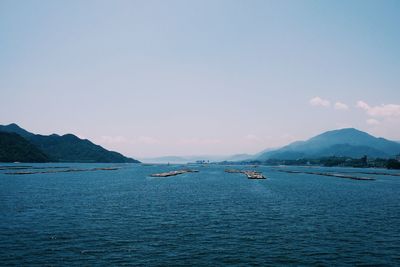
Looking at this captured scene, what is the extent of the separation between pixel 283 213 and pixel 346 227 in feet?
40.9

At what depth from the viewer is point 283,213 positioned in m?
56.0

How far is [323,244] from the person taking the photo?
36.1 metres

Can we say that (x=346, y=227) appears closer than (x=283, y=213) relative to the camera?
Yes

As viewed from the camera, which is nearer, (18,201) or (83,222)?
(83,222)

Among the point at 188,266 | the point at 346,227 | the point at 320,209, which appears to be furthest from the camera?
the point at 320,209

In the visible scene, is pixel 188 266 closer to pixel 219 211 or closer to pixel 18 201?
pixel 219 211

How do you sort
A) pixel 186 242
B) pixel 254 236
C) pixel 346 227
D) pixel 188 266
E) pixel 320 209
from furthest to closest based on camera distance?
pixel 320 209 → pixel 346 227 → pixel 254 236 → pixel 186 242 → pixel 188 266

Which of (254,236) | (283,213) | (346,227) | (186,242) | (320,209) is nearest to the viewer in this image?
(186,242)

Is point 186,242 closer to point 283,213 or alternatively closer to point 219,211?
point 219,211

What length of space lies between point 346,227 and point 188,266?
1069 inches

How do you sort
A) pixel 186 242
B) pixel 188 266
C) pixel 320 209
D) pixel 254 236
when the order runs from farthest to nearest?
pixel 320 209 < pixel 254 236 < pixel 186 242 < pixel 188 266

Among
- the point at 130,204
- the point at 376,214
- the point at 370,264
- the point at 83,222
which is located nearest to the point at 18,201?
the point at 130,204

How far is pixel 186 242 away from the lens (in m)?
35.9

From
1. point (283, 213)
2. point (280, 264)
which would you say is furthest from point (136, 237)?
point (283, 213)
